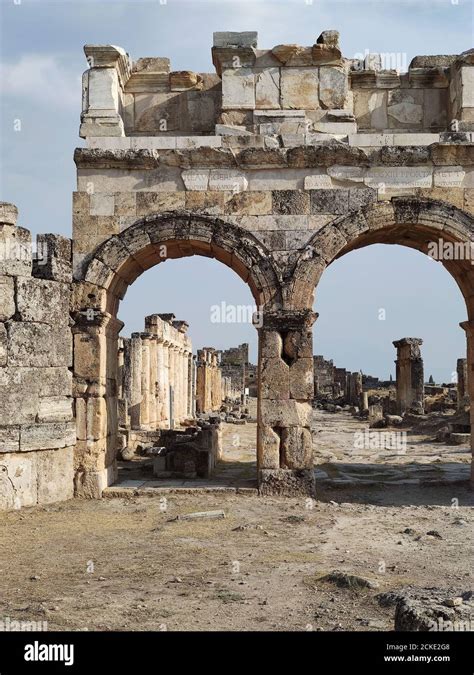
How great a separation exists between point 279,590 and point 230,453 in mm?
9388

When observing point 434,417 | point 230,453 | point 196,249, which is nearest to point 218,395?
point 434,417

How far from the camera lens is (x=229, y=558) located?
6488mm

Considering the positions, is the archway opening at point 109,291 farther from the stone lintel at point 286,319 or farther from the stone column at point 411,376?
the stone column at point 411,376

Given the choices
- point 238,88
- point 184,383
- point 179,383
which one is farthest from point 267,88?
point 184,383

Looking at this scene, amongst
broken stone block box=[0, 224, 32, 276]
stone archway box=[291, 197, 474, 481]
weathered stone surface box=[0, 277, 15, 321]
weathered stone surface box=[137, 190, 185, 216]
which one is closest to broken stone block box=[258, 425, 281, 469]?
stone archway box=[291, 197, 474, 481]

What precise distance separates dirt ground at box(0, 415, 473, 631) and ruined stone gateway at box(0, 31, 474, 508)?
Result: 1015mm

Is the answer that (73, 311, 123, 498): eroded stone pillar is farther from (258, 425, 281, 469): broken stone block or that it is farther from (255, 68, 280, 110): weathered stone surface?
(255, 68, 280, 110): weathered stone surface

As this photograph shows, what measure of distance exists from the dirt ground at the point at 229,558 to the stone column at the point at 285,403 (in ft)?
1.20

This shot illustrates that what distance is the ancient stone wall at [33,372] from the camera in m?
8.74

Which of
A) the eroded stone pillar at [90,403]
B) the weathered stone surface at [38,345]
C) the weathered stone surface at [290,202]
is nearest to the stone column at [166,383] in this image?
the eroded stone pillar at [90,403]

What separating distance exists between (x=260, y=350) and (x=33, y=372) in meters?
3.10

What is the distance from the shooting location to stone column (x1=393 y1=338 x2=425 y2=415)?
2614 cm

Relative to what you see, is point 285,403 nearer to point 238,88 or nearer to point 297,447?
point 297,447
